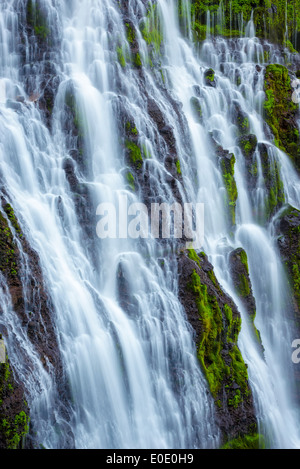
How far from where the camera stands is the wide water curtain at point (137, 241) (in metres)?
9.53

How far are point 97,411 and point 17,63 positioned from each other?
10.8 metres

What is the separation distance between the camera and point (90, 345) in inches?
389

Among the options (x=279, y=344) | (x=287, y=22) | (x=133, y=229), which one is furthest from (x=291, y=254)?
(x=287, y=22)

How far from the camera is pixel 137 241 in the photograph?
1280cm

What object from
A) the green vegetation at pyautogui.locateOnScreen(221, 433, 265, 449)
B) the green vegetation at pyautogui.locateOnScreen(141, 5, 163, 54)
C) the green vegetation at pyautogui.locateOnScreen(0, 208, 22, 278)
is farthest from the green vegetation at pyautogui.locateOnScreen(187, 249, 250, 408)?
the green vegetation at pyautogui.locateOnScreen(141, 5, 163, 54)

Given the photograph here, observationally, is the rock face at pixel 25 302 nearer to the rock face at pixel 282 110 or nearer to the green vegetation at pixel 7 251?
the green vegetation at pixel 7 251

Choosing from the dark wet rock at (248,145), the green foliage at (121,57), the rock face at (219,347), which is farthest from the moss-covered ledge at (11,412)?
the dark wet rock at (248,145)

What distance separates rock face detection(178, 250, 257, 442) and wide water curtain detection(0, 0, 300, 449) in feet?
0.16

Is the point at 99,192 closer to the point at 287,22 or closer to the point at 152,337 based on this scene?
the point at 152,337

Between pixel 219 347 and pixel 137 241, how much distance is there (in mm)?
3231

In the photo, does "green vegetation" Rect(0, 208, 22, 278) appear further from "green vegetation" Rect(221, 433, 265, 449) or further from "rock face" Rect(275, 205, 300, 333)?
"rock face" Rect(275, 205, 300, 333)

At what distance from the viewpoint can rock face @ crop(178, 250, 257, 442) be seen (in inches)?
447

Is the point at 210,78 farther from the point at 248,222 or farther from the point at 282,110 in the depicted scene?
the point at 248,222

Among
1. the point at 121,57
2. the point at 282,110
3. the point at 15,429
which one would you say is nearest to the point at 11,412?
the point at 15,429
